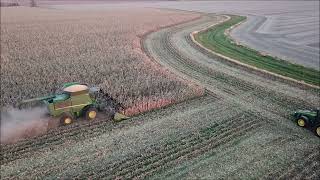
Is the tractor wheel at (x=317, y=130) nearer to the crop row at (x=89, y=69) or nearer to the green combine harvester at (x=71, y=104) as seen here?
the crop row at (x=89, y=69)

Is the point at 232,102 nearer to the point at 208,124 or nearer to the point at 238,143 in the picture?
the point at 208,124

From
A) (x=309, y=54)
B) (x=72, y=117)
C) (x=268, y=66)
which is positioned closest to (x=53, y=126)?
(x=72, y=117)

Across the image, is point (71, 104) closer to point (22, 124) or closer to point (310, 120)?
point (22, 124)

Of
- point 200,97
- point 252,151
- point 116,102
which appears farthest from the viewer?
point 200,97

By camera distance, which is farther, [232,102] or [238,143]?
[232,102]

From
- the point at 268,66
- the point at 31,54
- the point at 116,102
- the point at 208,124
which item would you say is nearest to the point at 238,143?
the point at 208,124

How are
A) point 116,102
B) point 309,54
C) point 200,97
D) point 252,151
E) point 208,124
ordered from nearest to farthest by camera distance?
point 252,151, point 208,124, point 116,102, point 200,97, point 309,54

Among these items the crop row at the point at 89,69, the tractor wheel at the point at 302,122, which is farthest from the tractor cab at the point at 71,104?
the tractor wheel at the point at 302,122
